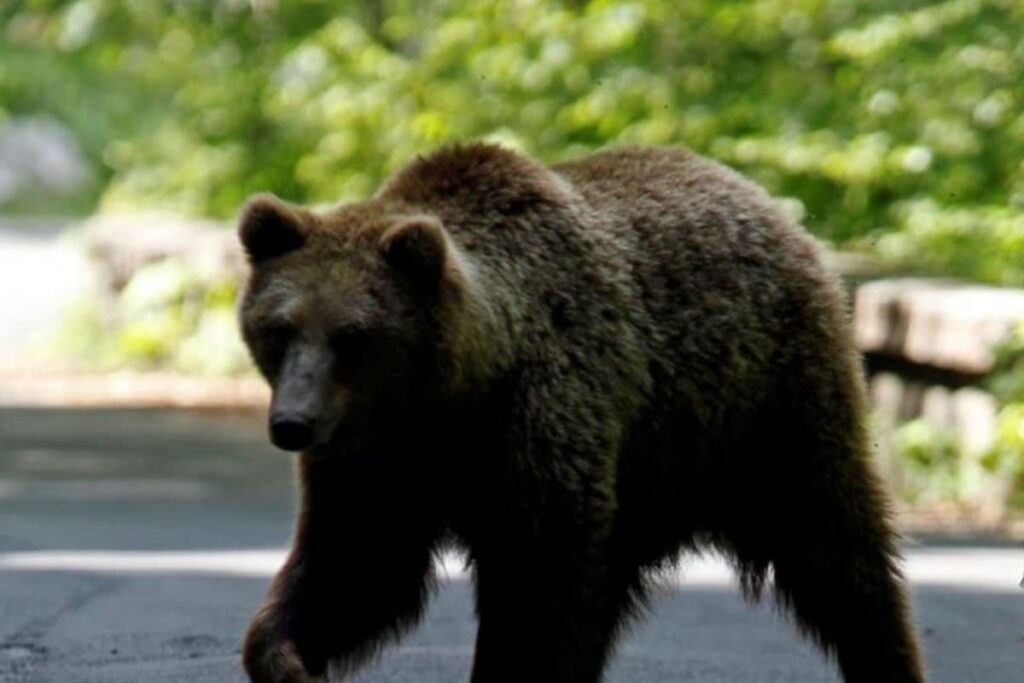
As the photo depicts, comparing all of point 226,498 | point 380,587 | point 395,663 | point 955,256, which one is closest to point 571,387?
point 380,587

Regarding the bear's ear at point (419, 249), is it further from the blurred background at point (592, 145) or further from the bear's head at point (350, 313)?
the blurred background at point (592, 145)

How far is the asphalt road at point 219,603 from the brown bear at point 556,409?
59 centimetres

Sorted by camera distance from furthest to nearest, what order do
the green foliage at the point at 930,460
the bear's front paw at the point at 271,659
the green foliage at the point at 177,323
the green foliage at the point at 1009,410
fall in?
1. the green foliage at the point at 177,323
2. the green foliage at the point at 930,460
3. the green foliage at the point at 1009,410
4. the bear's front paw at the point at 271,659

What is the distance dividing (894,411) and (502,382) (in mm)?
7445

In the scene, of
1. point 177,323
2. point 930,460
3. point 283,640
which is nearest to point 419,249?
point 283,640

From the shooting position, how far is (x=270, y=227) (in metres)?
5.93

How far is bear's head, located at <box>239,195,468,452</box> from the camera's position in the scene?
18.7 ft

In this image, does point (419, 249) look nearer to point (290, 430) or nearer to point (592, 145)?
point (290, 430)

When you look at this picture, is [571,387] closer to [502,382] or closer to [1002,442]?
[502,382]

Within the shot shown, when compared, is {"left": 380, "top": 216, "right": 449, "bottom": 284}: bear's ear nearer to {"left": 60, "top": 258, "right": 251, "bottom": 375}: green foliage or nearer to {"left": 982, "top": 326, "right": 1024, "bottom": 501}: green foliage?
{"left": 982, "top": 326, "right": 1024, "bottom": 501}: green foliage

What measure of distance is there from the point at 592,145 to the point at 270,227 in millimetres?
10754

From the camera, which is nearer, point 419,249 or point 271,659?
point 419,249

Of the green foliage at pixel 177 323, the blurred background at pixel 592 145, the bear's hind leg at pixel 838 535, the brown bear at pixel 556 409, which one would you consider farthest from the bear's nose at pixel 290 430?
the green foliage at pixel 177 323

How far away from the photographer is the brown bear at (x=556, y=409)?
5812 millimetres
